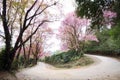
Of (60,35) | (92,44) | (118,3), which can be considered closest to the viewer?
(118,3)

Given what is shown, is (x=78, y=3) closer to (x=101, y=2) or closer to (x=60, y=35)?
(x=101, y=2)

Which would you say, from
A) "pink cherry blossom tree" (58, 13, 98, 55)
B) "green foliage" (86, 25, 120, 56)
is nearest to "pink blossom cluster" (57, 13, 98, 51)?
"pink cherry blossom tree" (58, 13, 98, 55)

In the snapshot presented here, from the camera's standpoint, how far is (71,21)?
25.4 metres

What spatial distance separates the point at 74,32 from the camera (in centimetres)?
2595

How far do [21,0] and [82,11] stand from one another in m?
8.61

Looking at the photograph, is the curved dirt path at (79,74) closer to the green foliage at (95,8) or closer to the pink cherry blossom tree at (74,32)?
the green foliage at (95,8)

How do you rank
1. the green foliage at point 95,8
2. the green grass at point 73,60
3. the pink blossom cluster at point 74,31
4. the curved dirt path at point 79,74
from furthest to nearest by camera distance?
1. the pink blossom cluster at point 74,31
2. the green grass at point 73,60
3. the curved dirt path at point 79,74
4. the green foliage at point 95,8

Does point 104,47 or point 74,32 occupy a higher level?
point 74,32

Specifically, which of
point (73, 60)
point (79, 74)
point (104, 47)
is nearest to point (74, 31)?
point (73, 60)

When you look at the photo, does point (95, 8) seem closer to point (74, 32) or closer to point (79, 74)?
point (79, 74)

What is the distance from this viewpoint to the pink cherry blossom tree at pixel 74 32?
83.4 ft

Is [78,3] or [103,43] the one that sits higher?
[78,3]

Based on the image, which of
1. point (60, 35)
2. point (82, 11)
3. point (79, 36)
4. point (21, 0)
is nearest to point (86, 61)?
point (79, 36)

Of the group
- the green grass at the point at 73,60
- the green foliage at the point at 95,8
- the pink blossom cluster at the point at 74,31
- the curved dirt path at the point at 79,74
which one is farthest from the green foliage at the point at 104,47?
the green foliage at the point at 95,8
